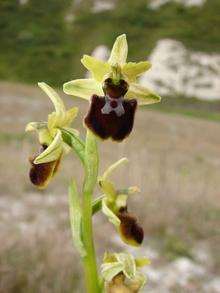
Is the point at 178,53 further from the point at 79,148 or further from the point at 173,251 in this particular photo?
the point at 79,148

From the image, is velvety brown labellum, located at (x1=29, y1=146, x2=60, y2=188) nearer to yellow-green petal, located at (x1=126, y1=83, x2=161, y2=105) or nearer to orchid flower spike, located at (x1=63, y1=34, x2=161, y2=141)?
orchid flower spike, located at (x1=63, y1=34, x2=161, y2=141)

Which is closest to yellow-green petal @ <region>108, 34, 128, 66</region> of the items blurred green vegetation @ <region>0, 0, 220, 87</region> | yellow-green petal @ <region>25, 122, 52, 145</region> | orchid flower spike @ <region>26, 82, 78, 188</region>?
orchid flower spike @ <region>26, 82, 78, 188</region>

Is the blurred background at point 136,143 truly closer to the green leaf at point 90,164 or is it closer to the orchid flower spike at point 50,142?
the orchid flower spike at point 50,142

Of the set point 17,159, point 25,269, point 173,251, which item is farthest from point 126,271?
point 17,159

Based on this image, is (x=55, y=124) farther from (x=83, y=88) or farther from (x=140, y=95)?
(x=140, y=95)

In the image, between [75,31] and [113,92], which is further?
[75,31]

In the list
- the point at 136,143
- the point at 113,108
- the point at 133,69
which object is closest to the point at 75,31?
the point at 136,143

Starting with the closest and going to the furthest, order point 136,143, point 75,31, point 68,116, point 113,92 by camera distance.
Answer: point 113,92
point 68,116
point 136,143
point 75,31
